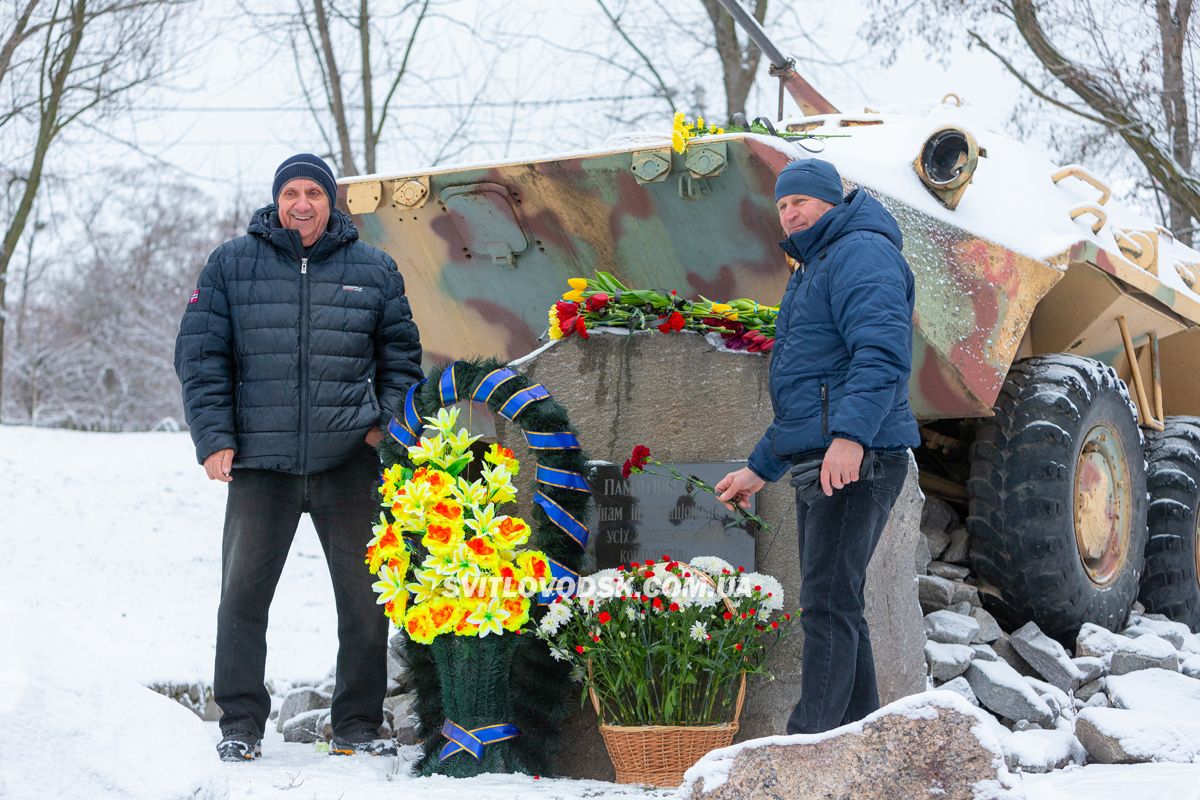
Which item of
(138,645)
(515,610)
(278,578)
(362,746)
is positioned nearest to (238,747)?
(362,746)

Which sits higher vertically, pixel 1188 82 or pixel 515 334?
pixel 1188 82

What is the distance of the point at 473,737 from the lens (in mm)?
3951

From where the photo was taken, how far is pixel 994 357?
17.4 ft

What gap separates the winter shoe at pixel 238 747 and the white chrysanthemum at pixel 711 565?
1386 millimetres

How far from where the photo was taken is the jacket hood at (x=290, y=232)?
14.4 ft

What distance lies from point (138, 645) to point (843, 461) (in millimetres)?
5083

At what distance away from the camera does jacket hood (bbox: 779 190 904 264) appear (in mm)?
3607

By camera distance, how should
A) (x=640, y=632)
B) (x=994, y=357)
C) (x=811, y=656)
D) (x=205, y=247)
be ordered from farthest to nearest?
(x=205, y=247)
(x=994, y=357)
(x=640, y=632)
(x=811, y=656)

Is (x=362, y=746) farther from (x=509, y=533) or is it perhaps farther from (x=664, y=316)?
(x=664, y=316)

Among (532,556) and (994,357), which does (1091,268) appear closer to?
(994,357)

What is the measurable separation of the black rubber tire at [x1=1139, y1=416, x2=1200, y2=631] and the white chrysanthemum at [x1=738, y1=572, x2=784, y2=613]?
335 centimetres

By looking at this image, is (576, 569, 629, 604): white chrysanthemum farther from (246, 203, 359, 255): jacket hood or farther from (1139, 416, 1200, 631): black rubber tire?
(1139, 416, 1200, 631): black rubber tire

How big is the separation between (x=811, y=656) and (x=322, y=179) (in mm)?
2142

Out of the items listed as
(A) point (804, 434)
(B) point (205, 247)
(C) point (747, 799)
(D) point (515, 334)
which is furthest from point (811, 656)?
(B) point (205, 247)
